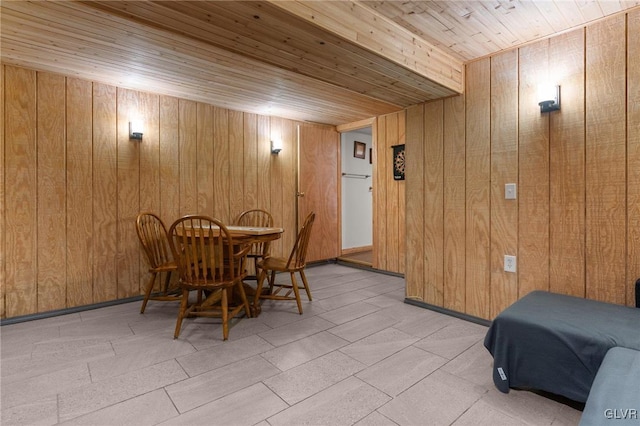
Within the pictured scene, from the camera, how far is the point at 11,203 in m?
2.67

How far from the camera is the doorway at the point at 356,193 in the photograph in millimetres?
5688

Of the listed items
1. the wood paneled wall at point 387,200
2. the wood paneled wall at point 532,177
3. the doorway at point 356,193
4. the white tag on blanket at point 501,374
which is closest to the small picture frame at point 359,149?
the doorway at point 356,193

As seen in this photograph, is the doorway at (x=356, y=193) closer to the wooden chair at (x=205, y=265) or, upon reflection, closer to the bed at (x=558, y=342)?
the wooden chair at (x=205, y=265)

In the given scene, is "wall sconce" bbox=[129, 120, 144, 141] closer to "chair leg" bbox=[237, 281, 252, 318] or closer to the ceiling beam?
"chair leg" bbox=[237, 281, 252, 318]

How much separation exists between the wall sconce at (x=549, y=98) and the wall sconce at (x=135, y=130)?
140 inches

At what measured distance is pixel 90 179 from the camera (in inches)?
119

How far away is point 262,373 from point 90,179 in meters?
2.53

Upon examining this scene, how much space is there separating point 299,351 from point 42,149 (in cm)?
282

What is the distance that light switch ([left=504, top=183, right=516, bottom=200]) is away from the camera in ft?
7.87

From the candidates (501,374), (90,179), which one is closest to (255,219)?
(90,179)

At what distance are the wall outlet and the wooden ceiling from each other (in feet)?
4.64

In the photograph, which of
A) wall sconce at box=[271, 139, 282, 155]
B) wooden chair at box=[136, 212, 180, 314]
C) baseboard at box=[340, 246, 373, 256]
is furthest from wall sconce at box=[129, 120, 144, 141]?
baseboard at box=[340, 246, 373, 256]

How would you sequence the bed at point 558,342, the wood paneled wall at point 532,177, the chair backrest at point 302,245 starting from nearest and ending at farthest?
the bed at point 558,342 → the wood paneled wall at point 532,177 → the chair backrest at point 302,245

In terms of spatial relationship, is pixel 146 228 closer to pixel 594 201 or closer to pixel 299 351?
pixel 299 351
